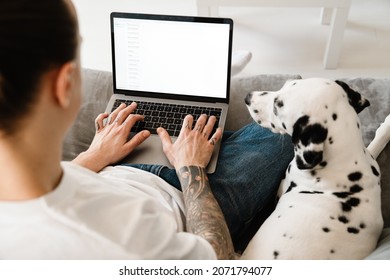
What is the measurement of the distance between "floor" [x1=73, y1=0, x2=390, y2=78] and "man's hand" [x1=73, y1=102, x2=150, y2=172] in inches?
50.3

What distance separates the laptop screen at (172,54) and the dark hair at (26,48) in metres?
0.91

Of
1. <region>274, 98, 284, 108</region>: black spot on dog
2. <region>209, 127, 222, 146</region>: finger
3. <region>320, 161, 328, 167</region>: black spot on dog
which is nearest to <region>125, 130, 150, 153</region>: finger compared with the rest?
<region>209, 127, 222, 146</region>: finger

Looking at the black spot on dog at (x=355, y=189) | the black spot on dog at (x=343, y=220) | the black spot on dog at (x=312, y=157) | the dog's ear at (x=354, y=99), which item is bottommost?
the black spot on dog at (x=343, y=220)

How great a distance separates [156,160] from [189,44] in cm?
44

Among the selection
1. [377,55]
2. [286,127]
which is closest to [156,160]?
[286,127]

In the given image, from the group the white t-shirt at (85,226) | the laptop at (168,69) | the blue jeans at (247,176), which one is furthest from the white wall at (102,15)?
the white t-shirt at (85,226)

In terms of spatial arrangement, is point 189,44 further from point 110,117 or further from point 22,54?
point 22,54

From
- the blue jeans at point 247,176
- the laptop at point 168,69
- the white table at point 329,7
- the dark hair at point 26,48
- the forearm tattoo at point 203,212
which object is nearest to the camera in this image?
the dark hair at point 26,48

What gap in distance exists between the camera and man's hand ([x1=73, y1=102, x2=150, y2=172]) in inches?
55.9

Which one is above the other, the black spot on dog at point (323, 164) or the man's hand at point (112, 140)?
the black spot on dog at point (323, 164)

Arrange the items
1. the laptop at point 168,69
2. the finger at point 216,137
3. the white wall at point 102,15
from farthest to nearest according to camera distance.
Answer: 1. the white wall at point 102,15
2. the laptop at point 168,69
3. the finger at point 216,137

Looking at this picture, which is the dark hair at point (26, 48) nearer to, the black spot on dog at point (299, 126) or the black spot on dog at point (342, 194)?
the black spot on dog at point (299, 126)

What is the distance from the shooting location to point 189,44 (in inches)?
62.2

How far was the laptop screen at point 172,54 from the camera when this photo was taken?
5.09 feet
